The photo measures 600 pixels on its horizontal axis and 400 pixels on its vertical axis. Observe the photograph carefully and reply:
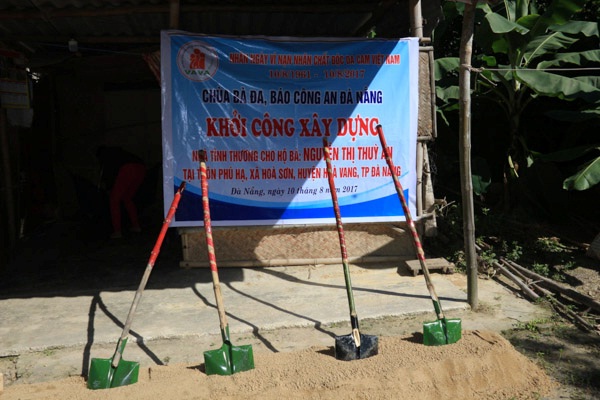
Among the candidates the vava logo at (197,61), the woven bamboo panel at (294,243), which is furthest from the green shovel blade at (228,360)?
the vava logo at (197,61)

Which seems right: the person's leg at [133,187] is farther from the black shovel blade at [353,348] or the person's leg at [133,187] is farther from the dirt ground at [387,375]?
the black shovel blade at [353,348]

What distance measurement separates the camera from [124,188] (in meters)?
7.66

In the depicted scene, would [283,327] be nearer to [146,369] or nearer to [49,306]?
[146,369]

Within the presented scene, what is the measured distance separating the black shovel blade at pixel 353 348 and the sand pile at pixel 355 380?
0.21 ft

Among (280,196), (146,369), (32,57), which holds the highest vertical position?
(32,57)

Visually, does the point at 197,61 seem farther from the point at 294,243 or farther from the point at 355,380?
the point at 355,380

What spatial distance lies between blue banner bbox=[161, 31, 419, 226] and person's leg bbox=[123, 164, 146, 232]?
2365 mm

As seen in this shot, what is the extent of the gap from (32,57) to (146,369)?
4860 millimetres

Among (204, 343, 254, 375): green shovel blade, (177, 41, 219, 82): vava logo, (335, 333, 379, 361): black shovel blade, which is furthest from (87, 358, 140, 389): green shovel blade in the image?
(177, 41, 219, 82): vava logo

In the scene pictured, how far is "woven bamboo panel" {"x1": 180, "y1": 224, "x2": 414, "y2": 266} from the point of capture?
19.7 feet

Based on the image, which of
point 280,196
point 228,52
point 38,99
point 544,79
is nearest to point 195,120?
point 228,52

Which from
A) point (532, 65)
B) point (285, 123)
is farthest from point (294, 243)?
point (532, 65)

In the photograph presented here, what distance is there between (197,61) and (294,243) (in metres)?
2.18

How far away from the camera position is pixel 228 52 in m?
5.55
